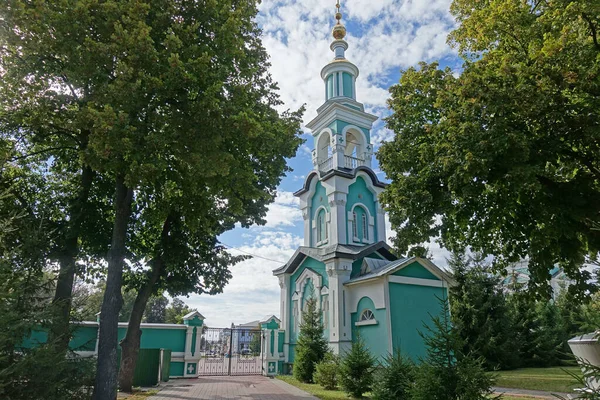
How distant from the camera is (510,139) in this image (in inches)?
291

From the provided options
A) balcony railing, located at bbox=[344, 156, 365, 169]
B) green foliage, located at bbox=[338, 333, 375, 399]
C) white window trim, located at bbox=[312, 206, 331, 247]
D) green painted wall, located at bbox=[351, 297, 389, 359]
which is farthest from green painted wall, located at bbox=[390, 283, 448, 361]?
balcony railing, located at bbox=[344, 156, 365, 169]

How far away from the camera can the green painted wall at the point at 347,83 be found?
80.6 ft

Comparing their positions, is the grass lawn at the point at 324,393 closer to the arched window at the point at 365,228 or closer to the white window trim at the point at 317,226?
the white window trim at the point at 317,226

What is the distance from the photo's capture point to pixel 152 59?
880 cm

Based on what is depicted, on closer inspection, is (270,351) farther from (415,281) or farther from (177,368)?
(415,281)

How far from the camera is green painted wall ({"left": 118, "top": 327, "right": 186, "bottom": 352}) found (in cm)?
1812

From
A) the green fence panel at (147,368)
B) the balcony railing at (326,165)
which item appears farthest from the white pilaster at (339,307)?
the green fence panel at (147,368)

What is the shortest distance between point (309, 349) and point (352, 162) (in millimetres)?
11091

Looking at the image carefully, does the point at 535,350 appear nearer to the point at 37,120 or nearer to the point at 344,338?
the point at 344,338

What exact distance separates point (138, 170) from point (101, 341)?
165 inches

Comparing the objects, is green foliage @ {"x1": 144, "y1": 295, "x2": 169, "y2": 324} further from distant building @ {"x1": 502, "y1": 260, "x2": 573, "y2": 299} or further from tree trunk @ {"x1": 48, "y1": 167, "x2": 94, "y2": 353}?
tree trunk @ {"x1": 48, "y1": 167, "x2": 94, "y2": 353}

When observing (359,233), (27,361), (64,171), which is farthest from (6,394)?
(359,233)

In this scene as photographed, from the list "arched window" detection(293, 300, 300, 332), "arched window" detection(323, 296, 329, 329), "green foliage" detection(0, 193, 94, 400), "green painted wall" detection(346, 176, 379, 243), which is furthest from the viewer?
"green painted wall" detection(346, 176, 379, 243)

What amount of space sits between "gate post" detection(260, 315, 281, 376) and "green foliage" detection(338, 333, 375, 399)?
29.7 ft
